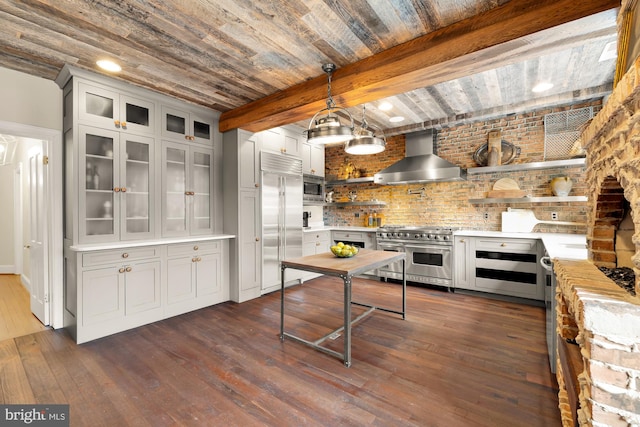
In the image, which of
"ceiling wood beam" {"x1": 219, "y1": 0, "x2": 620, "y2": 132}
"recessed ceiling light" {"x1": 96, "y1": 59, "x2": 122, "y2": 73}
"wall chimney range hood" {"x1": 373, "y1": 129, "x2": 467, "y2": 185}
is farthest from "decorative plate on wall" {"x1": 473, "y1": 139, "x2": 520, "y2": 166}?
"recessed ceiling light" {"x1": 96, "y1": 59, "x2": 122, "y2": 73}

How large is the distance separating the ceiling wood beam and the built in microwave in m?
2.07

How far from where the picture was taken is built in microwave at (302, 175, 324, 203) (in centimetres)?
539

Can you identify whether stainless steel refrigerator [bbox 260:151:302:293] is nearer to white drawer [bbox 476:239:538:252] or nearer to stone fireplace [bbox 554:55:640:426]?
white drawer [bbox 476:239:538:252]

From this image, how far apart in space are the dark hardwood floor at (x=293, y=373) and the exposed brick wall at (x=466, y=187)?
1685 mm

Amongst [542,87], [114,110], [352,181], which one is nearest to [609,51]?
[542,87]

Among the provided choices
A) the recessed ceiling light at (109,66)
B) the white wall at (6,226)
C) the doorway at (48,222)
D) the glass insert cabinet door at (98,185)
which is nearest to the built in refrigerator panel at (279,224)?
the glass insert cabinet door at (98,185)

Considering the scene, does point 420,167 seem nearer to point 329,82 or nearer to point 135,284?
point 329,82

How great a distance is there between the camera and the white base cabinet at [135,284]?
2834 mm

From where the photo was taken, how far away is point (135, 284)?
10.4 feet

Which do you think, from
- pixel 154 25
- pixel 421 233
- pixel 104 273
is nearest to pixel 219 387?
pixel 104 273

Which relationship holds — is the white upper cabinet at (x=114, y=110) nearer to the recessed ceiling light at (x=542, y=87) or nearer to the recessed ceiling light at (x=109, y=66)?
the recessed ceiling light at (x=109, y=66)

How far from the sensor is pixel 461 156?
4898 mm

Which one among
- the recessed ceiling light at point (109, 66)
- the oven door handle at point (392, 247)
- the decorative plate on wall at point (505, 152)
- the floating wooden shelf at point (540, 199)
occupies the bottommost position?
the oven door handle at point (392, 247)

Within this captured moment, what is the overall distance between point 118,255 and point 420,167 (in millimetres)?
4364
